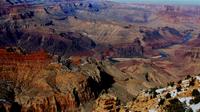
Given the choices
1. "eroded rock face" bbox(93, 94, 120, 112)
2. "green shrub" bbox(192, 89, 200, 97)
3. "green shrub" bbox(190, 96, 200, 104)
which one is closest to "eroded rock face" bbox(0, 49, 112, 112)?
"eroded rock face" bbox(93, 94, 120, 112)

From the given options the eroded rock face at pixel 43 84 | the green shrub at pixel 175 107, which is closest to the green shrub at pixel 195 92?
the green shrub at pixel 175 107

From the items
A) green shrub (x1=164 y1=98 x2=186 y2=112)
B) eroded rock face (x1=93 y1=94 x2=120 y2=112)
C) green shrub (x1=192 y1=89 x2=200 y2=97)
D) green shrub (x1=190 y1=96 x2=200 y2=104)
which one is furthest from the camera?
eroded rock face (x1=93 y1=94 x2=120 y2=112)

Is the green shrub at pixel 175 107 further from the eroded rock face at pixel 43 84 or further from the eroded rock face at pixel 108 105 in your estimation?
the eroded rock face at pixel 43 84

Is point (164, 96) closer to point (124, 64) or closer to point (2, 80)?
point (2, 80)

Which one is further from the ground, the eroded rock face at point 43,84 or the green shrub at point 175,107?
the green shrub at point 175,107

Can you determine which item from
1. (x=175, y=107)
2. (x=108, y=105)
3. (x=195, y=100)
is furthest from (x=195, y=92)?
(x=108, y=105)

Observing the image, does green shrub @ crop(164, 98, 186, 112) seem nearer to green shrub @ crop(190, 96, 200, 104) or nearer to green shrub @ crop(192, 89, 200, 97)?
green shrub @ crop(190, 96, 200, 104)

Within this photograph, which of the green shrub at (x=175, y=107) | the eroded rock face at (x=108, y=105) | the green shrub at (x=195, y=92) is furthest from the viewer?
the eroded rock face at (x=108, y=105)

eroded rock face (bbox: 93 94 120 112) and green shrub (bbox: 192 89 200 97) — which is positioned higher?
green shrub (bbox: 192 89 200 97)

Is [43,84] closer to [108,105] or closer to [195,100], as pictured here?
[108,105]
